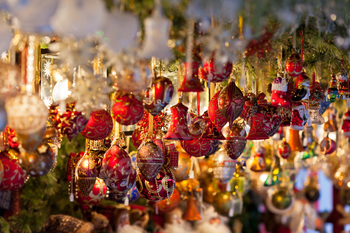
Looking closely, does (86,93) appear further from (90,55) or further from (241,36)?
(241,36)

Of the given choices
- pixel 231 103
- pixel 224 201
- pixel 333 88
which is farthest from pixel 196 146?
pixel 224 201

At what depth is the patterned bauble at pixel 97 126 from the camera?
5.41 feet

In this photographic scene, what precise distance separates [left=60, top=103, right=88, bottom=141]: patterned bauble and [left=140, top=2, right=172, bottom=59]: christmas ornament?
0.44 metres

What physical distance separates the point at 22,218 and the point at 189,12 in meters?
1.85

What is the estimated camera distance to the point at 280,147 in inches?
110

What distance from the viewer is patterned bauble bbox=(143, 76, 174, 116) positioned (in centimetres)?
160

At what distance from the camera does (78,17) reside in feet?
3.46

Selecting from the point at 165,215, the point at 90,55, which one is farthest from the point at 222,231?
the point at 90,55

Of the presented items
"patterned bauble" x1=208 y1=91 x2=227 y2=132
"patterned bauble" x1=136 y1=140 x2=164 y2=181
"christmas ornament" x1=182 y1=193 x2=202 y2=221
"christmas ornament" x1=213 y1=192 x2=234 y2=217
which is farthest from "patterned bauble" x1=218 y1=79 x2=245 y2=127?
"christmas ornament" x1=213 y1=192 x2=234 y2=217

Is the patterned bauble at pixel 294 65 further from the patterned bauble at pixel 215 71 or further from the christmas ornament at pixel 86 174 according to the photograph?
the christmas ornament at pixel 86 174

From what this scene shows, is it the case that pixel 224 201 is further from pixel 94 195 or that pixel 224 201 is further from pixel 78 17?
pixel 78 17

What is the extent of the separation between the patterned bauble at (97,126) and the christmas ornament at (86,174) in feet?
0.54

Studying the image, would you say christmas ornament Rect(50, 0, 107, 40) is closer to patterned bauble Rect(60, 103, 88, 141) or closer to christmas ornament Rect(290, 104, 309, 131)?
patterned bauble Rect(60, 103, 88, 141)

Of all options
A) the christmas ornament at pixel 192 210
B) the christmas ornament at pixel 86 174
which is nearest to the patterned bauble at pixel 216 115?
the christmas ornament at pixel 86 174
